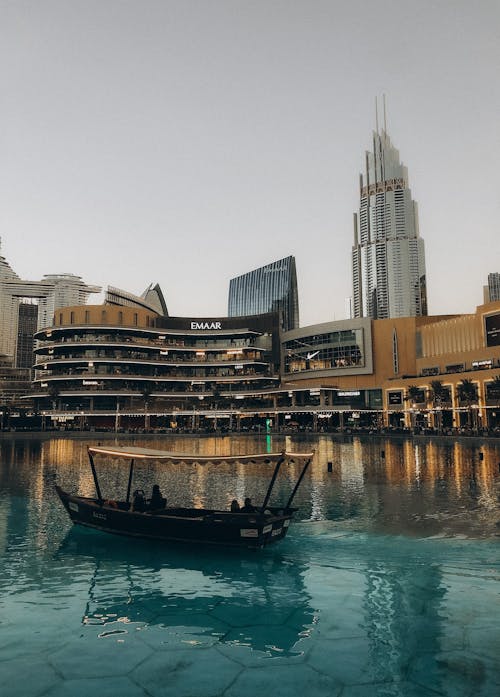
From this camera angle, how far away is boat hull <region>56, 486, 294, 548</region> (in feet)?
64.4

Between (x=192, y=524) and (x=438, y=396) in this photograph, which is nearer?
(x=192, y=524)

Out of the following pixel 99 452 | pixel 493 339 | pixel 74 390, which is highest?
pixel 493 339

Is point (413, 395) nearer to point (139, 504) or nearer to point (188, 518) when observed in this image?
point (139, 504)

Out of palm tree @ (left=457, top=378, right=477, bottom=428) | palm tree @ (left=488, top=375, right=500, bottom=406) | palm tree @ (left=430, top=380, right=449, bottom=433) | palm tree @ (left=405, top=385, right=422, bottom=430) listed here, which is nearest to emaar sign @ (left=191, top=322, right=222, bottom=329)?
palm tree @ (left=405, top=385, right=422, bottom=430)

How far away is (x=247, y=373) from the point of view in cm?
14825

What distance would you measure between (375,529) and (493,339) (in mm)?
89298

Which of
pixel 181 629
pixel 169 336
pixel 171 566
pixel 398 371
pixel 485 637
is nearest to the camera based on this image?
pixel 485 637

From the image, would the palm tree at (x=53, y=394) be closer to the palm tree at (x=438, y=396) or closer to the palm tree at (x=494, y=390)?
the palm tree at (x=438, y=396)

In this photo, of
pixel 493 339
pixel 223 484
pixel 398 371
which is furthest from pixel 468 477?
pixel 398 371

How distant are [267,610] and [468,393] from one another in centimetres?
8737

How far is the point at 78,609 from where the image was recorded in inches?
578

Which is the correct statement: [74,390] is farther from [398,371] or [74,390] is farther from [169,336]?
[398,371]

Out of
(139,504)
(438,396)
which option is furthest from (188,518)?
(438,396)

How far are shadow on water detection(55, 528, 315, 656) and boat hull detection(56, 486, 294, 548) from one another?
1.57 ft
